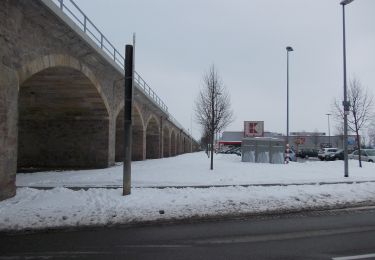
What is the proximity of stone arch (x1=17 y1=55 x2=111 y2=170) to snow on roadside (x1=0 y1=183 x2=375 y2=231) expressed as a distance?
10.3m

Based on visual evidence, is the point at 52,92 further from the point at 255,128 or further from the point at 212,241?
the point at 255,128

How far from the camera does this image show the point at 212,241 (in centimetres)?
751

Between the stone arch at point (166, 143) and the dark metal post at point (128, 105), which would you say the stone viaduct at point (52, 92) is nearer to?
the dark metal post at point (128, 105)

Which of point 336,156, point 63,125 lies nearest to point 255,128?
point 336,156

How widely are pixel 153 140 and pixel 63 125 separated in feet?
73.6

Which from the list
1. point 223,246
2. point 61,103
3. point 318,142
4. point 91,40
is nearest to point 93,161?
point 61,103

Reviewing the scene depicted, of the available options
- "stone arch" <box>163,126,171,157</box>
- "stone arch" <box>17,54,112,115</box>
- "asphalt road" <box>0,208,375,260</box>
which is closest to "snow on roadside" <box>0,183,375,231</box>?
"asphalt road" <box>0,208,375,260</box>

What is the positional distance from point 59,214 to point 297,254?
5671mm

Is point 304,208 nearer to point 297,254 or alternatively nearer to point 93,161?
point 297,254

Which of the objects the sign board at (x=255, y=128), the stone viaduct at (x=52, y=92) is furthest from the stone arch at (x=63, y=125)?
the sign board at (x=255, y=128)

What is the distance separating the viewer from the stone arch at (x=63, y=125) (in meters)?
22.5

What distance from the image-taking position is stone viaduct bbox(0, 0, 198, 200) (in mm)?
11750

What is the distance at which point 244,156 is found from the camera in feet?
106

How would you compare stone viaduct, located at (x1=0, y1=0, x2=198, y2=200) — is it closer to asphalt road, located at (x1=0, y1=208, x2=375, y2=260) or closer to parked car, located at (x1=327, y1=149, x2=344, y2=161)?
asphalt road, located at (x1=0, y1=208, x2=375, y2=260)
